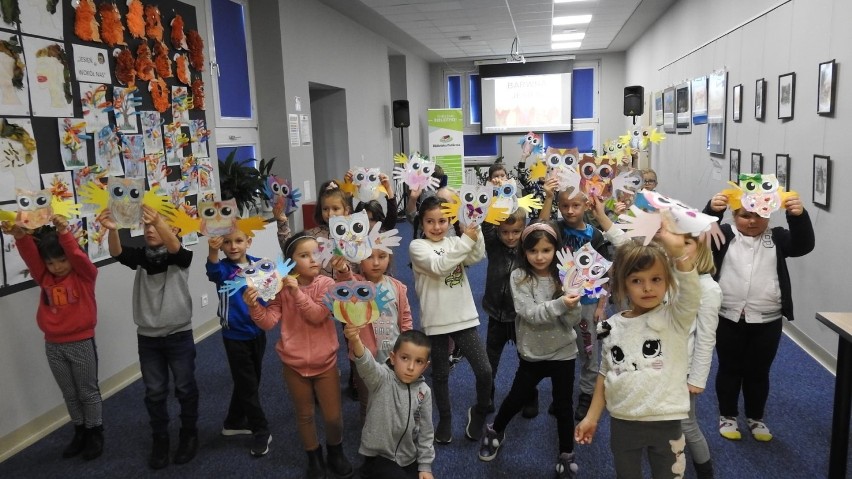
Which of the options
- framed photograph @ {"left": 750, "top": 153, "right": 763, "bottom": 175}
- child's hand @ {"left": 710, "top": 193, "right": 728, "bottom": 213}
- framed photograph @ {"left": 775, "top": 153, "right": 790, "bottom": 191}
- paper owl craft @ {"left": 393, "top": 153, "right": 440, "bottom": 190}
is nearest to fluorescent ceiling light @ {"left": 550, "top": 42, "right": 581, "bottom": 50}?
framed photograph @ {"left": 750, "top": 153, "right": 763, "bottom": 175}

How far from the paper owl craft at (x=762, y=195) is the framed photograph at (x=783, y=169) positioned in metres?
1.86

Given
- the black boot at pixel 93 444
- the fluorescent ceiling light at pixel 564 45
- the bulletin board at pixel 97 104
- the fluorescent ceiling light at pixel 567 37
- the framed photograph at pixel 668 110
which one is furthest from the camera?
the fluorescent ceiling light at pixel 564 45

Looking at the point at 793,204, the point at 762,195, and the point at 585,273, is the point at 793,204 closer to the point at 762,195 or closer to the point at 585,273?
the point at 762,195

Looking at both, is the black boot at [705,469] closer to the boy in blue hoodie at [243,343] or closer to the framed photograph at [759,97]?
the boy in blue hoodie at [243,343]

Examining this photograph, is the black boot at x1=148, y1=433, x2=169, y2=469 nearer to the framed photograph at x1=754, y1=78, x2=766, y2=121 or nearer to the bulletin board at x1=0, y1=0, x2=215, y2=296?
the bulletin board at x1=0, y1=0, x2=215, y2=296

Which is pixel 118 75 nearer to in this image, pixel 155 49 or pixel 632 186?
pixel 155 49

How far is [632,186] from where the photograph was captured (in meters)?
2.71

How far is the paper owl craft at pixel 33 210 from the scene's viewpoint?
7.79ft

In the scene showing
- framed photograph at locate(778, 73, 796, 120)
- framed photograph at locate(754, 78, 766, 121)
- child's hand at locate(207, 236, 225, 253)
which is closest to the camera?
child's hand at locate(207, 236, 225, 253)

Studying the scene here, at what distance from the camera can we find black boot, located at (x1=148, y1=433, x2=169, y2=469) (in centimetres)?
260

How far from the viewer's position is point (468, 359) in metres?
2.59

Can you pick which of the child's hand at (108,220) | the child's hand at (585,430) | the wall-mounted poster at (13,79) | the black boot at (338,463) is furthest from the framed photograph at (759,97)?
the wall-mounted poster at (13,79)

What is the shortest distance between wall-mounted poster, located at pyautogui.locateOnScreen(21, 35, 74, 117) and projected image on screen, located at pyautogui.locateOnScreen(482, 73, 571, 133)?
954cm

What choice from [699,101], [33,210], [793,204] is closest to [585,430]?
[793,204]
